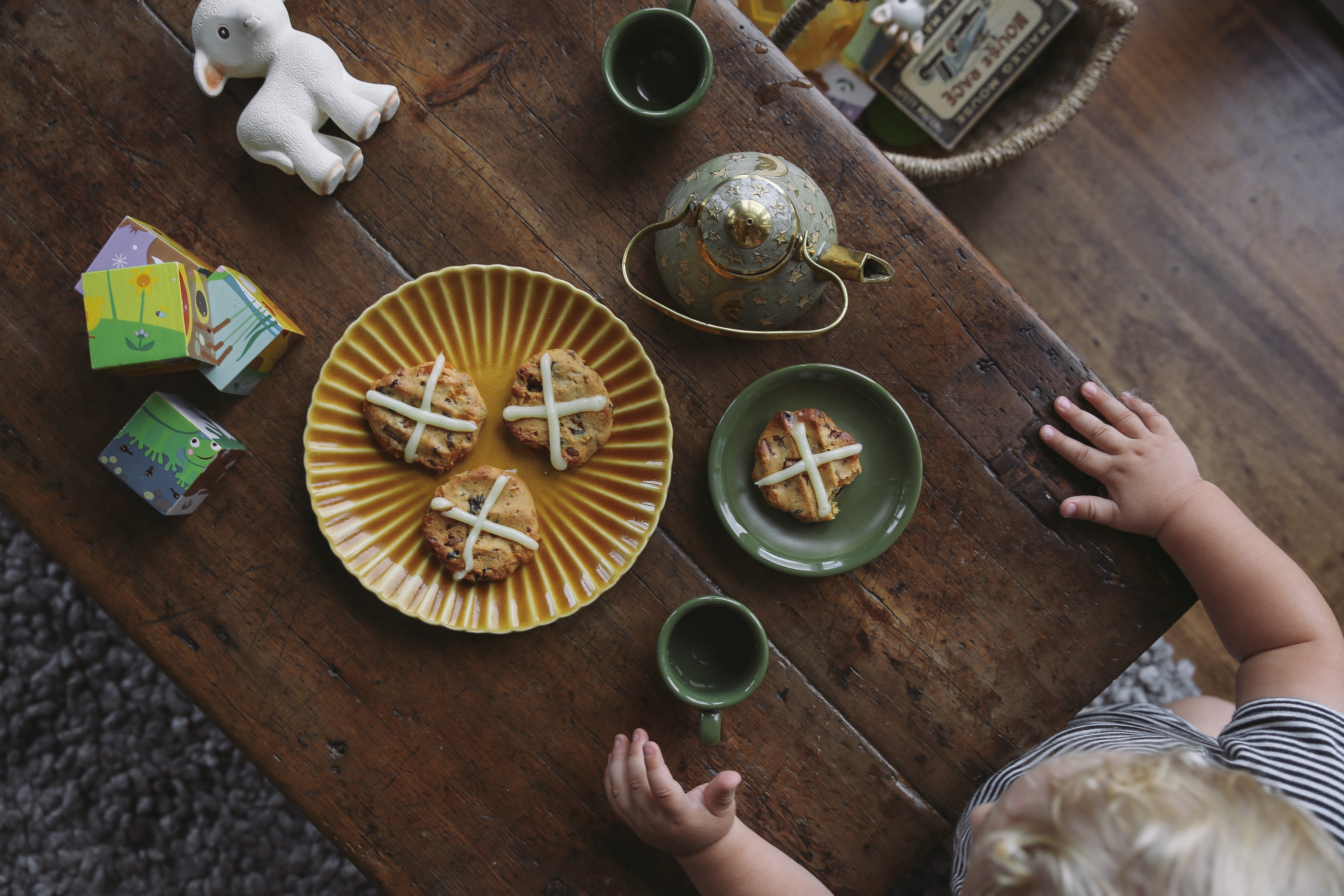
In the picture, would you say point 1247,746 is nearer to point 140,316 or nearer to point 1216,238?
point 1216,238

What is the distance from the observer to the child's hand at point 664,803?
32.0 inches

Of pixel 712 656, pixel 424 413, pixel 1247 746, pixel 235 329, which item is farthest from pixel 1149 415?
pixel 235 329

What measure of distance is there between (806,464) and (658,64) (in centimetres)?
49

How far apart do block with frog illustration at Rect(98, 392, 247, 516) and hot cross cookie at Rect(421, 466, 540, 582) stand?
0.82 feet

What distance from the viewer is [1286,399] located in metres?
1.35

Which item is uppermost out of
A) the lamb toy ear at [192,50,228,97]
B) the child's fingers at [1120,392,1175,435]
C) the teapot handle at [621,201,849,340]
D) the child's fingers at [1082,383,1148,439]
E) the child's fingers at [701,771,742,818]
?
the child's fingers at [1120,392,1175,435]

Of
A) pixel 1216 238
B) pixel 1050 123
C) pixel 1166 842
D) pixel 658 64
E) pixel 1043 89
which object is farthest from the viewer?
pixel 1216 238

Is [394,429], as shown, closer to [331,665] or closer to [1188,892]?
[331,665]

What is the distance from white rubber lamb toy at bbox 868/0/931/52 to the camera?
110 cm

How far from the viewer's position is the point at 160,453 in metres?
0.80

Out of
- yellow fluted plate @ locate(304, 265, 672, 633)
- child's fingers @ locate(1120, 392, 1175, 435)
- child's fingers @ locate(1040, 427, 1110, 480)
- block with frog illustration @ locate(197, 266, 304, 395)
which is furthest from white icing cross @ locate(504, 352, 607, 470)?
child's fingers @ locate(1120, 392, 1175, 435)

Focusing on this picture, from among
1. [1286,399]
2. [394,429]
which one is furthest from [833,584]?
[1286,399]

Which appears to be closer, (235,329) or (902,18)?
(235,329)

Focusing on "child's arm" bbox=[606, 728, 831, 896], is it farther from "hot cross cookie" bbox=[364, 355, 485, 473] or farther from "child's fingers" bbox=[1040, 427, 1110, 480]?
"child's fingers" bbox=[1040, 427, 1110, 480]
